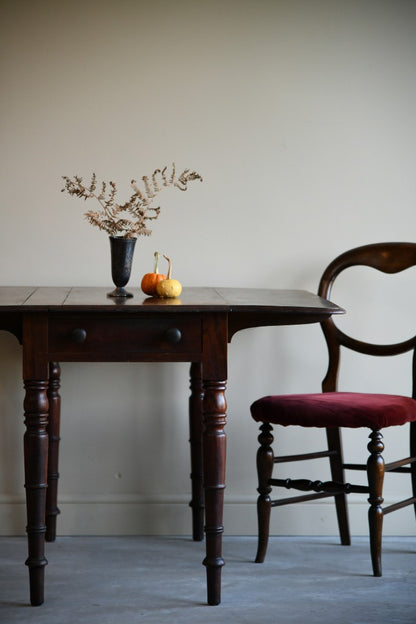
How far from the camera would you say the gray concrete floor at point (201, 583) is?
7.64 feet

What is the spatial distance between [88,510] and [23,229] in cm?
114

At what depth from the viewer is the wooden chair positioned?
260cm

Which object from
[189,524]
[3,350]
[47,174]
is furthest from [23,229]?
[189,524]

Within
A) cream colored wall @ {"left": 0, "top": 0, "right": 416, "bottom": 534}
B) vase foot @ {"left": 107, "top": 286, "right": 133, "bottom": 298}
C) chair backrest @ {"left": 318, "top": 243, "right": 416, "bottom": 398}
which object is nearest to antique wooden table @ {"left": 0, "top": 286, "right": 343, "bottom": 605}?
vase foot @ {"left": 107, "top": 286, "right": 133, "bottom": 298}

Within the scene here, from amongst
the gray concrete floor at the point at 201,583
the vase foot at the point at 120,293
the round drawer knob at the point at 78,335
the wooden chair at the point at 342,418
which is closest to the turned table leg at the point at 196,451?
the gray concrete floor at the point at 201,583

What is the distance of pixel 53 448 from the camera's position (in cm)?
300

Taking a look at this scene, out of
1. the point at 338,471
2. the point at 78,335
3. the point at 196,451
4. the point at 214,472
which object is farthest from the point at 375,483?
the point at 78,335

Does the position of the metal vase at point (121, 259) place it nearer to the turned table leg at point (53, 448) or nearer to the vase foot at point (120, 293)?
the vase foot at point (120, 293)

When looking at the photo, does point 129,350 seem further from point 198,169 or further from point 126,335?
point 198,169

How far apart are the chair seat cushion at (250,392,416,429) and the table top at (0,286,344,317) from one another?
1.13ft

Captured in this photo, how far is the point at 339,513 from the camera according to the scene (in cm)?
301

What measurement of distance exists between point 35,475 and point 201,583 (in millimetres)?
668

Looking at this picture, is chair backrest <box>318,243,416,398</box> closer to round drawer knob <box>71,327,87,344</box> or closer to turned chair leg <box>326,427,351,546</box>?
turned chair leg <box>326,427,351,546</box>

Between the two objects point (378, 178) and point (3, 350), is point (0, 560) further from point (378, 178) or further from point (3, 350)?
point (378, 178)
